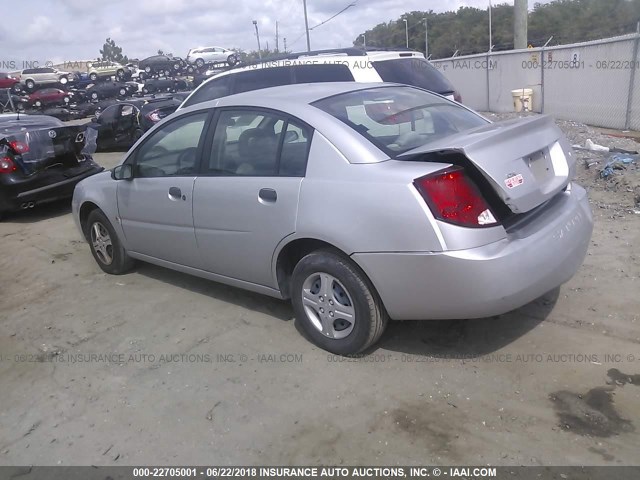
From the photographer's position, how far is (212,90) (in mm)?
8766

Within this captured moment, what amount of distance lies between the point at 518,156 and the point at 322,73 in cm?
491

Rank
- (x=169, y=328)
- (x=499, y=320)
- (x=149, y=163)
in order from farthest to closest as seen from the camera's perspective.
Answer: (x=149, y=163) < (x=169, y=328) < (x=499, y=320)

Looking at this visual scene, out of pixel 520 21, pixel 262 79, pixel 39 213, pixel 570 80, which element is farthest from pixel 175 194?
pixel 520 21

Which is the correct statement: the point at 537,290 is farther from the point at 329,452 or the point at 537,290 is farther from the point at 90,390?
the point at 90,390

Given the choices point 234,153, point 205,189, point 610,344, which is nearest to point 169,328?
point 205,189

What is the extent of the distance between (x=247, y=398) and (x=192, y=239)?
1511mm

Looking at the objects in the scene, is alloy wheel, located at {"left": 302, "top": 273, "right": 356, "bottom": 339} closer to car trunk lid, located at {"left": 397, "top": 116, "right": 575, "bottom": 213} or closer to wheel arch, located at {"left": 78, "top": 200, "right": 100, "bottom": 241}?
car trunk lid, located at {"left": 397, "top": 116, "right": 575, "bottom": 213}

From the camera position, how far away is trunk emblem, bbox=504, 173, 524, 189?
10.3ft

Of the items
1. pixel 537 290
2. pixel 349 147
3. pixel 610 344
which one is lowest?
pixel 610 344

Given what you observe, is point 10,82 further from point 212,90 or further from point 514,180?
point 514,180

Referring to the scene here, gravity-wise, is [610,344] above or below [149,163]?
below

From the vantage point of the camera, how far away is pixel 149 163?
480 centimetres

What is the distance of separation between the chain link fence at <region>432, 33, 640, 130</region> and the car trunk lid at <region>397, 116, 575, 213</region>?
968 centimetres

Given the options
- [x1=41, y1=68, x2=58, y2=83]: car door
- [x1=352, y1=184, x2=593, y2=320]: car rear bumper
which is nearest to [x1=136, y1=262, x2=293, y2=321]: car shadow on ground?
[x1=352, y1=184, x2=593, y2=320]: car rear bumper
